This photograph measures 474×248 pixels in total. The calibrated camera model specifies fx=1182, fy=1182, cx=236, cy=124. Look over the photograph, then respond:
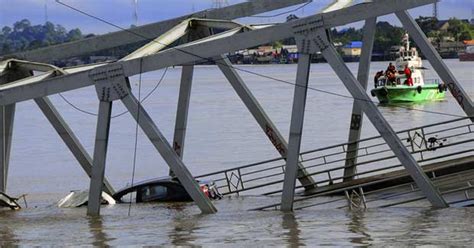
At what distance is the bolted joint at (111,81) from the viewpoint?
72.4ft

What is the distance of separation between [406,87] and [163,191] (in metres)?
66.1

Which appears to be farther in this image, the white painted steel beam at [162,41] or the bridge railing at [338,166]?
the bridge railing at [338,166]

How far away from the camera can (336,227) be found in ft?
66.4

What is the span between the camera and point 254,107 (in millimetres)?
27688

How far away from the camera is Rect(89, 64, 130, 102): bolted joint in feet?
72.4

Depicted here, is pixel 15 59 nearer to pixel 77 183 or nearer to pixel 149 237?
pixel 149 237

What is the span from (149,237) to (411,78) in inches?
2990

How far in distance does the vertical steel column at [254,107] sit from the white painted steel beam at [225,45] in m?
4.92

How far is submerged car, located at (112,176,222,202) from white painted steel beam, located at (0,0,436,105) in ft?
16.9

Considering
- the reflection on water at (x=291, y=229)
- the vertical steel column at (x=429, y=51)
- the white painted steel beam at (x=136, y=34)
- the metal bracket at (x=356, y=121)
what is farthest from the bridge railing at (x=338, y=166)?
the white painted steel beam at (x=136, y=34)

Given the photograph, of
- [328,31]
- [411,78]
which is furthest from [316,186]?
[411,78]

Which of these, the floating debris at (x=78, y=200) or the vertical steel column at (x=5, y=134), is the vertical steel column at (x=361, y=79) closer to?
the floating debris at (x=78, y=200)

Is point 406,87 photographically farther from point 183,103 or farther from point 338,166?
point 183,103

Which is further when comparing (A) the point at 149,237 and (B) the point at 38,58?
(B) the point at 38,58
